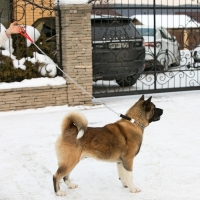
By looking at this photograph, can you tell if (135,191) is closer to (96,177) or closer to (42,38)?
(96,177)

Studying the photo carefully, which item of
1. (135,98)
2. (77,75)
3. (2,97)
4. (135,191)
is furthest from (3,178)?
(135,98)

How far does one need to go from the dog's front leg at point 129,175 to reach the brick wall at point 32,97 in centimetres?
426

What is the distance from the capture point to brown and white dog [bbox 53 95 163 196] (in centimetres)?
444

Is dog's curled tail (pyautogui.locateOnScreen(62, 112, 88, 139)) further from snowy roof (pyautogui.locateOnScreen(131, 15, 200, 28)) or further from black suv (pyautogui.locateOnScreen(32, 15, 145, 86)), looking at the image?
snowy roof (pyautogui.locateOnScreen(131, 15, 200, 28))

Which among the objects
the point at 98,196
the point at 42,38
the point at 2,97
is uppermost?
the point at 42,38

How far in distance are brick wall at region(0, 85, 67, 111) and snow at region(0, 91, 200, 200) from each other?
4.6 inches

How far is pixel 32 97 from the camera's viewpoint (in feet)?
28.3

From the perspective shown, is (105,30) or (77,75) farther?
(105,30)

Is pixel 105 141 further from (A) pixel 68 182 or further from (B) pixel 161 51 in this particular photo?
(B) pixel 161 51

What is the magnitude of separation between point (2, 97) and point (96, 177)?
149 inches

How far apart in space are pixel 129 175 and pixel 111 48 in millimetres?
5643

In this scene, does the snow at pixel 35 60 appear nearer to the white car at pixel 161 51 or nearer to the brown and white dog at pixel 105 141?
the white car at pixel 161 51

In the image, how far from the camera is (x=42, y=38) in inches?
358

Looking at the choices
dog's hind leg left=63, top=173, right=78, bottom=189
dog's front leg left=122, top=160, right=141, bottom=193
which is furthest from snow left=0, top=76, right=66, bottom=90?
dog's front leg left=122, top=160, right=141, bottom=193
